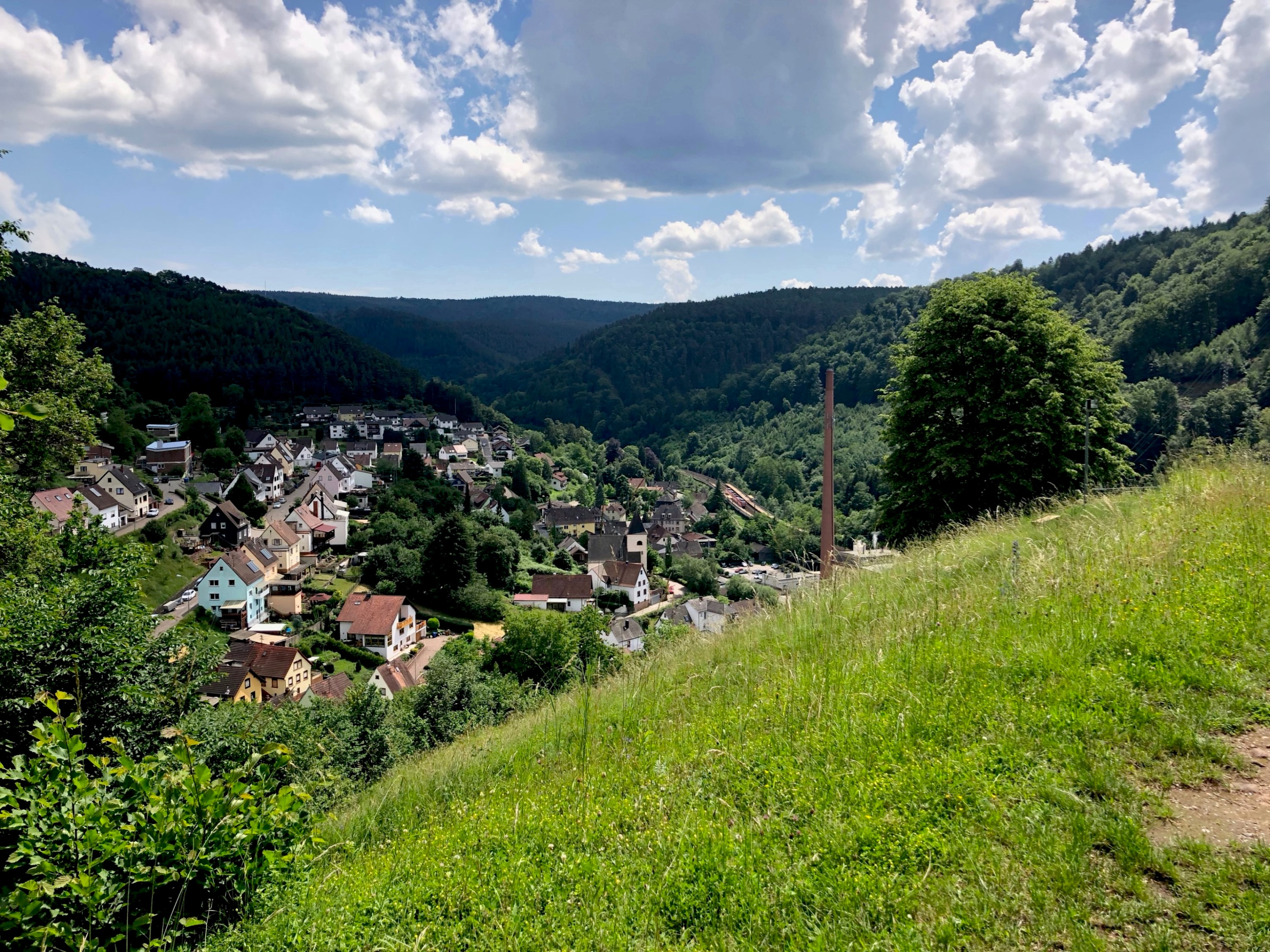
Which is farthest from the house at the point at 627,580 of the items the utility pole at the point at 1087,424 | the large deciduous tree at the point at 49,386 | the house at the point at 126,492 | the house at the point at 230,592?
the utility pole at the point at 1087,424

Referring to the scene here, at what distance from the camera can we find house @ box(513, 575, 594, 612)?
54312 mm

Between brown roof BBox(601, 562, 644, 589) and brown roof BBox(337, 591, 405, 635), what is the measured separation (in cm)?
1905

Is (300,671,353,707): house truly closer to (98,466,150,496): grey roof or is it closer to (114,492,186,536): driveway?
(114,492,186,536): driveway

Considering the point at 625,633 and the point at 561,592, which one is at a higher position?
the point at 625,633

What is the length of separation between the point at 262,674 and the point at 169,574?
1952 centimetres

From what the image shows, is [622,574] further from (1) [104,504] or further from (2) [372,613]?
(1) [104,504]

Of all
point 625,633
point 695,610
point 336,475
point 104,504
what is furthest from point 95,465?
point 695,610

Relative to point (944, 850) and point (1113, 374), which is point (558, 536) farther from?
point (944, 850)

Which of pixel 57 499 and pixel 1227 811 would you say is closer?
pixel 1227 811

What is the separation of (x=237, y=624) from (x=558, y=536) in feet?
127

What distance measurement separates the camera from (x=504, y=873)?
3.75 metres

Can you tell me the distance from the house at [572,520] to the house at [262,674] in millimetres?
45755

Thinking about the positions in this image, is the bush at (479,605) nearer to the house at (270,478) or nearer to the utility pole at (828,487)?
the house at (270,478)

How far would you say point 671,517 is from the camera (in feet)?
319
